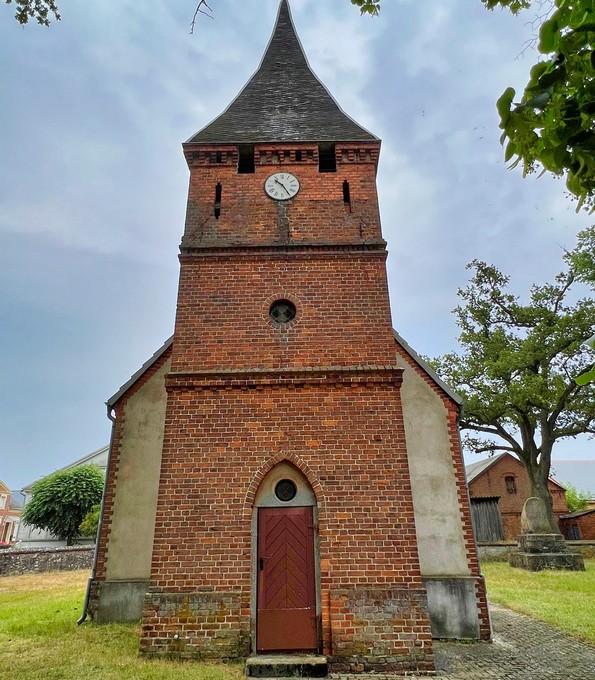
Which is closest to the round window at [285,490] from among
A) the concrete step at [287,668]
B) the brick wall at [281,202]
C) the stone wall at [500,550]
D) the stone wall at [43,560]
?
the concrete step at [287,668]

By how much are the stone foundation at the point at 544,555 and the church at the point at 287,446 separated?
462 inches

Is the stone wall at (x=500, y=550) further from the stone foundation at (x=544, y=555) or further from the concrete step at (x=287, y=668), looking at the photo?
the concrete step at (x=287, y=668)

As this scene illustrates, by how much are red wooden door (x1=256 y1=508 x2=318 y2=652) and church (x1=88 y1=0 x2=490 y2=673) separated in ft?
0.07

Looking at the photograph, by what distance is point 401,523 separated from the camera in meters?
7.38

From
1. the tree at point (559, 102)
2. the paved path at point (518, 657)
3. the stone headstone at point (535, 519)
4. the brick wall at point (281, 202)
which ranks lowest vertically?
the paved path at point (518, 657)

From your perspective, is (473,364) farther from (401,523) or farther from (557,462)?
(557,462)

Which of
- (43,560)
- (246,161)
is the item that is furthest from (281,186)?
(43,560)

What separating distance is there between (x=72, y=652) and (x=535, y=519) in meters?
18.3

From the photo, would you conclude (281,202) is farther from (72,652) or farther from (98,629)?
(98,629)

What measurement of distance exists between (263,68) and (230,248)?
6.82m

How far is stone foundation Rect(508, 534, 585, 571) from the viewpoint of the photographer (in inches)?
709

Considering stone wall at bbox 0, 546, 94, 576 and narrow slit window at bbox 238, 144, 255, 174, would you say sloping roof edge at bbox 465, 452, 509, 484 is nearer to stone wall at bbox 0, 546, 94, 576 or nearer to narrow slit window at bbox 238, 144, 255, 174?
stone wall at bbox 0, 546, 94, 576

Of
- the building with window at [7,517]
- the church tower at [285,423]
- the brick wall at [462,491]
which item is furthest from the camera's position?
the building with window at [7,517]

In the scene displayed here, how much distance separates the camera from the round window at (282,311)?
885cm
